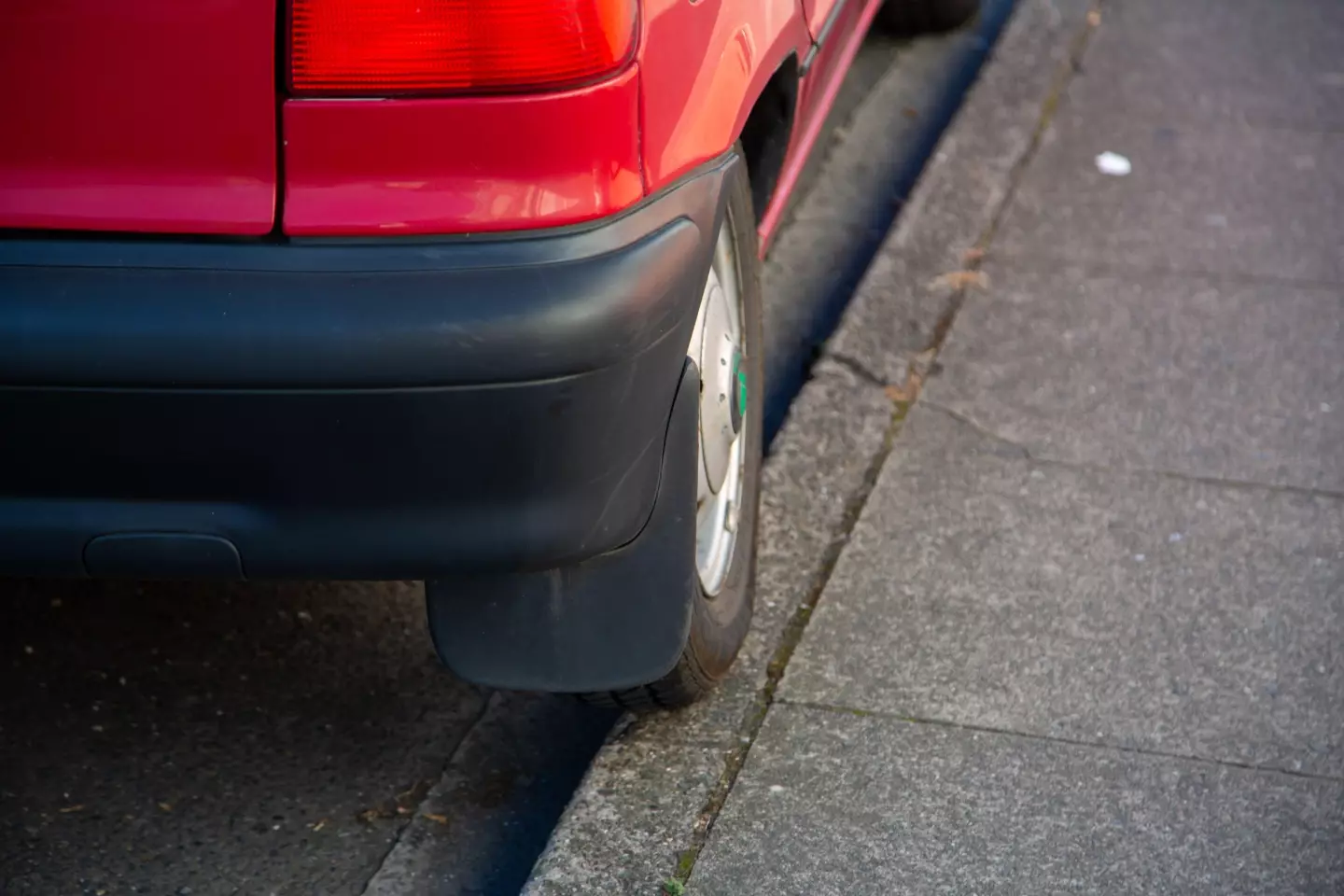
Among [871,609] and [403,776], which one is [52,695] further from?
[871,609]

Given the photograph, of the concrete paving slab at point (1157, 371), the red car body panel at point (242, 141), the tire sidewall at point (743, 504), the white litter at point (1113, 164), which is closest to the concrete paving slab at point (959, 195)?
the concrete paving slab at point (1157, 371)

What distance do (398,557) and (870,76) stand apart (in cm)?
388

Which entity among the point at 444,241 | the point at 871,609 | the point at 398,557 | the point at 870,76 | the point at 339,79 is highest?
the point at 339,79

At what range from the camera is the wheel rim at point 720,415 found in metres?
2.46

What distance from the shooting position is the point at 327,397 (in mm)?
1802

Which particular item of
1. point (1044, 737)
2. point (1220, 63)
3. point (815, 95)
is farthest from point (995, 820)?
point (1220, 63)

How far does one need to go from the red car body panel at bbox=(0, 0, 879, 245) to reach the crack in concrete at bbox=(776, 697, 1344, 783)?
3.50 ft

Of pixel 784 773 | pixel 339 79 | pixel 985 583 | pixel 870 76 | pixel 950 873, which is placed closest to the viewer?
pixel 339 79

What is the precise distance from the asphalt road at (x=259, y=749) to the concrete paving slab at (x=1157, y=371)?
1.27m

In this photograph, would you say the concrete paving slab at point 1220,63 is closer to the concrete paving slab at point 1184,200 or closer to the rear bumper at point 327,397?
the concrete paving slab at point 1184,200

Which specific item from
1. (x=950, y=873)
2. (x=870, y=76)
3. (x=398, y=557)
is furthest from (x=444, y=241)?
(x=870, y=76)

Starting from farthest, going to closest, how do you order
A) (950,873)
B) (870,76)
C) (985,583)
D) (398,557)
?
(870,76)
(985,583)
(950,873)
(398,557)

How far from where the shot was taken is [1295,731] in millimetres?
2596

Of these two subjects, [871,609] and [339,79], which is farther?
[871,609]
